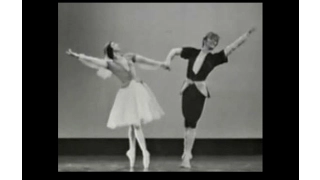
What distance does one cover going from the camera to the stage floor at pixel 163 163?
4.55 m

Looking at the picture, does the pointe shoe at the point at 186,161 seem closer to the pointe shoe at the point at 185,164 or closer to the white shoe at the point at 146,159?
the pointe shoe at the point at 185,164

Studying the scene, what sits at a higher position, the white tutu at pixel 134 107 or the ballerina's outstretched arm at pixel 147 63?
the ballerina's outstretched arm at pixel 147 63

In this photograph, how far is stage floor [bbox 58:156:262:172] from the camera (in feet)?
14.9

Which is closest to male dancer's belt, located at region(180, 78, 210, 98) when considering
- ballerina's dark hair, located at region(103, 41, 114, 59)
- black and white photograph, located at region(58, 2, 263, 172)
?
black and white photograph, located at region(58, 2, 263, 172)

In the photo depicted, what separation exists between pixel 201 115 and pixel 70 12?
133 centimetres

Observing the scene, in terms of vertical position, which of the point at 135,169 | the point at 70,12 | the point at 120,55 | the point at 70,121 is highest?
the point at 70,12

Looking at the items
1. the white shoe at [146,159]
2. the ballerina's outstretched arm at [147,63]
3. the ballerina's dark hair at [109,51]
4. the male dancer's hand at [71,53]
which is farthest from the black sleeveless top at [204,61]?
the male dancer's hand at [71,53]

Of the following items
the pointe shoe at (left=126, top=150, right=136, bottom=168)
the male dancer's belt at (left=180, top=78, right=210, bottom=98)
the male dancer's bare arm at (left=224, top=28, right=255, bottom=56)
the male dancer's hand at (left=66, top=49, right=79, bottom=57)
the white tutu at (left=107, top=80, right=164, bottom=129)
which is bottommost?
the pointe shoe at (left=126, top=150, right=136, bottom=168)

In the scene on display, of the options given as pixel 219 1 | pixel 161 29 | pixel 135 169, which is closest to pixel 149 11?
pixel 161 29

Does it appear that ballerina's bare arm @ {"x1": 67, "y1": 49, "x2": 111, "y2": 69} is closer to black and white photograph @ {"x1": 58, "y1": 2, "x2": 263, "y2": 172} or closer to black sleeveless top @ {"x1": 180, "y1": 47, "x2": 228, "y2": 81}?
black and white photograph @ {"x1": 58, "y1": 2, "x2": 263, "y2": 172}

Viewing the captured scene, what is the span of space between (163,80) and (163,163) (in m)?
0.66

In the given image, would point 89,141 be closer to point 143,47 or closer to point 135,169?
point 135,169

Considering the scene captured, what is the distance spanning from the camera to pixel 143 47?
464 cm

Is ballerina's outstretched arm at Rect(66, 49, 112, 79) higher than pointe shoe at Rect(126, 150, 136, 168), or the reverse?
ballerina's outstretched arm at Rect(66, 49, 112, 79)
